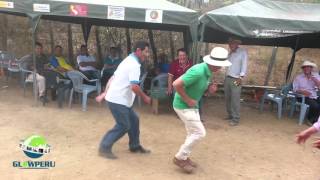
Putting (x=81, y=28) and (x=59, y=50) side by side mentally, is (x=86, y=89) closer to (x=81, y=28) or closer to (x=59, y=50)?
(x=59, y=50)

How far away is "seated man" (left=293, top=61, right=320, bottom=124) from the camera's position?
8977mm

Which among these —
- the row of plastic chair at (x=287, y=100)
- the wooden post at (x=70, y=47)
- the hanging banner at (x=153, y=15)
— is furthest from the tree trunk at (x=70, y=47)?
the row of plastic chair at (x=287, y=100)

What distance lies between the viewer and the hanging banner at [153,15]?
7.98 m

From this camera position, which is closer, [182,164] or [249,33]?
[182,164]

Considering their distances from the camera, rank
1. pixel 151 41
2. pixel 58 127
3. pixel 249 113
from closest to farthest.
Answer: pixel 58 127 < pixel 249 113 < pixel 151 41

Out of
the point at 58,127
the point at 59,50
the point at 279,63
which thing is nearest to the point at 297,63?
the point at 279,63

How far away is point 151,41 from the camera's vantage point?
42.6ft

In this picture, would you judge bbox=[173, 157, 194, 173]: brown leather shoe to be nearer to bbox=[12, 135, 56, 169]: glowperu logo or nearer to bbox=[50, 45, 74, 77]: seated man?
bbox=[12, 135, 56, 169]: glowperu logo

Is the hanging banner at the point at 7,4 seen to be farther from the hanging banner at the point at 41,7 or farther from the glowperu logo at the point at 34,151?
the glowperu logo at the point at 34,151

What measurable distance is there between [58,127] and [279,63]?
30.4 feet

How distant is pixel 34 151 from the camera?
19.7ft

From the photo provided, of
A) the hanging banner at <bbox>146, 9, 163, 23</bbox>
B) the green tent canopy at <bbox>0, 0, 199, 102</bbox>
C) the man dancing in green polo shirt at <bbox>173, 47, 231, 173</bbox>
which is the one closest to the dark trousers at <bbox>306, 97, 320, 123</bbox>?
the green tent canopy at <bbox>0, 0, 199, 102</bbox>

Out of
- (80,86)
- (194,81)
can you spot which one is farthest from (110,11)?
(194,81)

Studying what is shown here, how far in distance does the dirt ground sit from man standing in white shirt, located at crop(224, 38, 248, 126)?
36cm
